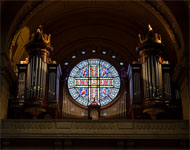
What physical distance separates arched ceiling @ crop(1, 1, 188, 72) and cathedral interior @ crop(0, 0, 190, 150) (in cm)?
4

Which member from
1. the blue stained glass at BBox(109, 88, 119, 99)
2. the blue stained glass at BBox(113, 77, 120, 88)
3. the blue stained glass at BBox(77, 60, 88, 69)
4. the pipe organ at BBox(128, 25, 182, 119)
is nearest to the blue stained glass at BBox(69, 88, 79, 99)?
the blue stained glass at BBox(77, 60, 88, 69)

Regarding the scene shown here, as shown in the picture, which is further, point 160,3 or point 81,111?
point 81,111

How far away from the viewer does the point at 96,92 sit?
16828 millimetres

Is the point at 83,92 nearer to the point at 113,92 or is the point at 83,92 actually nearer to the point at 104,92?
the point at 104,92

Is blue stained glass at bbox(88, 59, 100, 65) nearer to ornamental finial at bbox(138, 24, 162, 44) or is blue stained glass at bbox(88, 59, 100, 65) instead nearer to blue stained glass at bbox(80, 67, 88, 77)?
blue stained glass at bbox(80, 67, 88, 77)

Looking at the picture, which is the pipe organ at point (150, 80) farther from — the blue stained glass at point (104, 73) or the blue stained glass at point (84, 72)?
the blue stained glass at point (84, 72)

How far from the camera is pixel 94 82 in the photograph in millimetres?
17000

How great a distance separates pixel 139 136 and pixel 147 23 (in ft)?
19.7

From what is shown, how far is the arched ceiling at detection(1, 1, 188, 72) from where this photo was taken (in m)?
15.6

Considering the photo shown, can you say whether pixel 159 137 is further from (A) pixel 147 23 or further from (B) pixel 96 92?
(A) pixel 147 23

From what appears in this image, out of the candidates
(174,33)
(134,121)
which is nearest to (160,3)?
(174,33)

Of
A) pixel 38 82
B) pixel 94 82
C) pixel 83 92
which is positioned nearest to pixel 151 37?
pixel 94 82

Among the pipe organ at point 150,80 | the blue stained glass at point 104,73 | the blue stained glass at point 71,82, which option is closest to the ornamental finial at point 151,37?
the pipe organ at point 150,80

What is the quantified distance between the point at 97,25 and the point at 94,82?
8.35 feet
